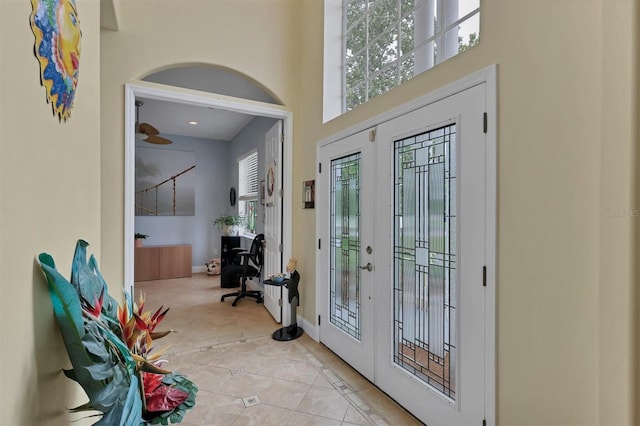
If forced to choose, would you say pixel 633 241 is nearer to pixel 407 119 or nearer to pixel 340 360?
pixel 407 119

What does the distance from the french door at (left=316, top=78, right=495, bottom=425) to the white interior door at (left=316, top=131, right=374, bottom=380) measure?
0.05 feet

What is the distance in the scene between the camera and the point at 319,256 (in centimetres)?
311

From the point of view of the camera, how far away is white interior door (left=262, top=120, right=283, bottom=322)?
367 cm

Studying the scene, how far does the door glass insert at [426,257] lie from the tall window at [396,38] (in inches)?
26.0

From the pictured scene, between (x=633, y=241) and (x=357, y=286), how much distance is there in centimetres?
181

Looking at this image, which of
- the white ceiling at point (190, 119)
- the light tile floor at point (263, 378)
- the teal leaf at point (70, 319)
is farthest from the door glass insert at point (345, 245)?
the white ceiling at point (190, 119)

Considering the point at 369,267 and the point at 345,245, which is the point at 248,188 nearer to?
the point at 345,245

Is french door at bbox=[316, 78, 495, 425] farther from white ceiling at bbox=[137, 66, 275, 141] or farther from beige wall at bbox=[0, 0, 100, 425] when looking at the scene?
white ceiling at bbox=[137, 66, 275, 141]

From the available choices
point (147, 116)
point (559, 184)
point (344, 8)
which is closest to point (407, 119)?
point (559, 184)

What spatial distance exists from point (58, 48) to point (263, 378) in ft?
7.89

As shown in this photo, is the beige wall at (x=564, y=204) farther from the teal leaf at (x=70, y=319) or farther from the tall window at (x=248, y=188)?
the tall window at (x=248, y=188)

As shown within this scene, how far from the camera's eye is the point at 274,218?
385 cm

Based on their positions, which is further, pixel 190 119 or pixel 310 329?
pixel 190 119

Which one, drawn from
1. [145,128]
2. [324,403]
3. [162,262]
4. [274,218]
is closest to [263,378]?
[324,403]
